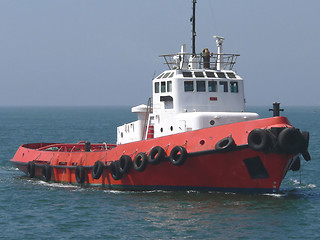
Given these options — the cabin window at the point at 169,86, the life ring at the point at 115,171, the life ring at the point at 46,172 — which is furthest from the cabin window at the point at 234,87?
the life ring at the point at 46,172

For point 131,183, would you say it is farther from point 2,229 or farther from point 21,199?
point 2,229

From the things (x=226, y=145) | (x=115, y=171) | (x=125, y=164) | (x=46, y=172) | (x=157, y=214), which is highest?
(x=226, y=145)

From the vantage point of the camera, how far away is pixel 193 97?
20.6 m

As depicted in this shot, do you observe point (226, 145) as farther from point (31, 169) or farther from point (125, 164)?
point (31, 169)

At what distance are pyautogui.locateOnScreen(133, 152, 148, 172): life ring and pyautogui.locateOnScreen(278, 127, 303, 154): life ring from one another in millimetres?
4734

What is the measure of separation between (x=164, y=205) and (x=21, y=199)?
573 centimetres

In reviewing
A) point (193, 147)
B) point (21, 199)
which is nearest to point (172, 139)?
point (193, 147)

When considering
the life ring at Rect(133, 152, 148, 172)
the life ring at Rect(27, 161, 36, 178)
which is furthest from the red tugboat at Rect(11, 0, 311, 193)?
the life ring at Rect(27, 161, 36, 178)

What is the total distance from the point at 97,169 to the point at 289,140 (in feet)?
25.1

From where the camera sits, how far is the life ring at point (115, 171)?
66.4ft

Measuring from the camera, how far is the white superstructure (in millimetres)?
19781

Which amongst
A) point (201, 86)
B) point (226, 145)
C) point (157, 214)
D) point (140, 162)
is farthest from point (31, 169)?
point (226, 145)

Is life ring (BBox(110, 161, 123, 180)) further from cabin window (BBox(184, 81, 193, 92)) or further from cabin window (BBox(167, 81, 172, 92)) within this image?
cabin window (BBox(184, 81, 193, 92))

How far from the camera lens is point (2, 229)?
52.5 ft
